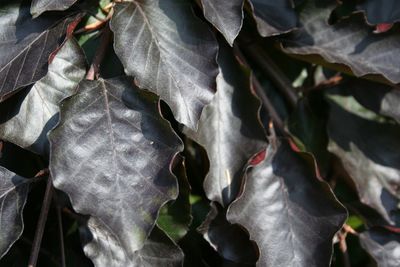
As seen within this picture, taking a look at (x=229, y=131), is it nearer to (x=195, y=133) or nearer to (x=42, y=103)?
(x=195, y=133)

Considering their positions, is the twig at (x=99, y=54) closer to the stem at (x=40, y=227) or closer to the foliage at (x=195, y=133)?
the foliage at (x=195, y=133)

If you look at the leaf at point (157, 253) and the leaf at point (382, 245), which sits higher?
the leaf at point (157, 253)

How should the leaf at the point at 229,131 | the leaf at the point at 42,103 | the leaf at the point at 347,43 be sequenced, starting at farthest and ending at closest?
1. the leaf at the point at 347,43
2. the leaf at the point at 229,131
3. the leaf at the point at 42,103

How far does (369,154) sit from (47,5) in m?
0.75

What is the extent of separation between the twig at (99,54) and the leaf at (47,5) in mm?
121

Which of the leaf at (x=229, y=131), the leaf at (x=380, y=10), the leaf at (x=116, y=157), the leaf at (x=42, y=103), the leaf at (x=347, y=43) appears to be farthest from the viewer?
the leaf at (x=380, y=10)

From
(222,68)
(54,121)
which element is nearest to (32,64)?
(54,121)

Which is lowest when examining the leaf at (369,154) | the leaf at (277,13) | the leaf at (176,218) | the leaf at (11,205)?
the leaf at (369,154)

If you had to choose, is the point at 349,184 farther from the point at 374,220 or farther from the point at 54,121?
the point at 54,121

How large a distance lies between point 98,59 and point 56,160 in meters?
0.24

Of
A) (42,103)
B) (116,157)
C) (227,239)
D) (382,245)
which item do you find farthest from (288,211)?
(42,103)

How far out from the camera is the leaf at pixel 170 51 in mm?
1061

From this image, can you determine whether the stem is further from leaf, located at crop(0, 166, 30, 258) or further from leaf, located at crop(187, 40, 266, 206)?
leaf, located at crop(187, 40, 266, 206)

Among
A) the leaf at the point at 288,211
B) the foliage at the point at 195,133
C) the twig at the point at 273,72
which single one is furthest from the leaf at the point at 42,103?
the twig at the point at 273,72
